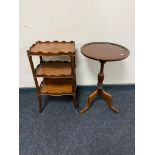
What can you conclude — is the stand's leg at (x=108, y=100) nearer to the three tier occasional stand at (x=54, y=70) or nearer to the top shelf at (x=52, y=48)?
the three tier occasional stand at (x=54, y=70)

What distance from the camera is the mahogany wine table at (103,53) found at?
1.85 meters

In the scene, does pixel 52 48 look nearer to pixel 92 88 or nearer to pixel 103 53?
pixel 103 53

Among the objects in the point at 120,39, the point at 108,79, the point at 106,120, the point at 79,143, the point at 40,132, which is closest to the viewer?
the point at 79,143

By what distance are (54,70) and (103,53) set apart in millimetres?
513

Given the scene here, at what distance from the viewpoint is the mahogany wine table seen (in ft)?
6.07

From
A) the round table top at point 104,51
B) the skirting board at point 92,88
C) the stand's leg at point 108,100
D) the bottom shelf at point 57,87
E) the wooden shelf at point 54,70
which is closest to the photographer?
the round table top at point 104,51

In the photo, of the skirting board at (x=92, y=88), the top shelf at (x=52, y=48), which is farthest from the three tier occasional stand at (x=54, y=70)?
the skirting board at (x=92, y=88)

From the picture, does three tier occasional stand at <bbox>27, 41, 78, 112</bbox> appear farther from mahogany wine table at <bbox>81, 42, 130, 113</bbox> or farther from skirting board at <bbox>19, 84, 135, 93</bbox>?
skirting board at <bbox>19, 84, 135, 93</bbox>

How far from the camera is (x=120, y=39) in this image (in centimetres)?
230

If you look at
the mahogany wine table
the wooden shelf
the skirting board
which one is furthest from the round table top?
the skirting board

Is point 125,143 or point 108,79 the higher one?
point 108,79

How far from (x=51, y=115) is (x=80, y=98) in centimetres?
43

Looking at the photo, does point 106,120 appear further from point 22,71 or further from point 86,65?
point 22,71

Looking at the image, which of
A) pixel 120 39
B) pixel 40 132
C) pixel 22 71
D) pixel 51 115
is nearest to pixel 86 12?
pixel 120 39
